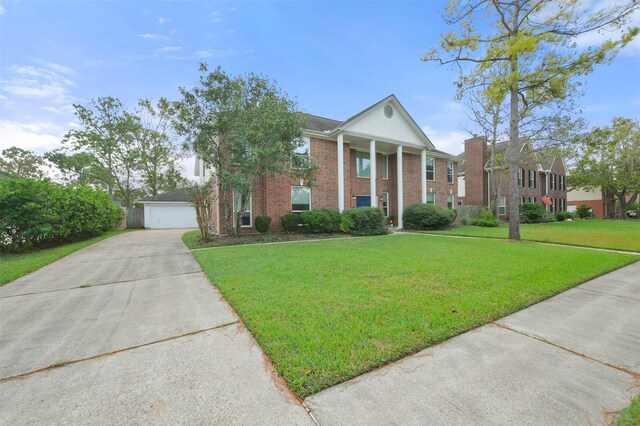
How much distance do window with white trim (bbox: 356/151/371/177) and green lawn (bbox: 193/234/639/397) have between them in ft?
36.1

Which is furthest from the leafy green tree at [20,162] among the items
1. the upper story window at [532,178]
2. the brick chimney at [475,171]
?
the upper story window at [532,178]

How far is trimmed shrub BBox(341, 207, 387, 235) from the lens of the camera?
13391 millimetres

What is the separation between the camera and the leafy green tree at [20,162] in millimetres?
28906

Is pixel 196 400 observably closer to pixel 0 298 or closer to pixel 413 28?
pixel 0 298

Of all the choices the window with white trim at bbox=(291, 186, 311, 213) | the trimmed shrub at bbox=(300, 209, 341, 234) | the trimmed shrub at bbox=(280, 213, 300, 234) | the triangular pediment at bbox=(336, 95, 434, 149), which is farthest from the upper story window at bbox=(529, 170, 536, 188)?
the trimmed shrub at bbox=(280, 213, 300, 234)

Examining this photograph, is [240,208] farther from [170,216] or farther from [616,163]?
[616,163]

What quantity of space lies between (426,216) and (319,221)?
7.20 m

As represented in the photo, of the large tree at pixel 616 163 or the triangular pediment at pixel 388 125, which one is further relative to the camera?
the large tree at pixel 616 163

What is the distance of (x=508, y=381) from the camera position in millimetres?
2043

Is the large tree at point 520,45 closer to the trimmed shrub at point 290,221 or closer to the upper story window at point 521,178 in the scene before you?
the trimmed shrub at point 290,221

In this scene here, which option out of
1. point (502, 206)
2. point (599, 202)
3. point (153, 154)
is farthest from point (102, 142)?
point (599, 202)

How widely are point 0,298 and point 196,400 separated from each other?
494 cm

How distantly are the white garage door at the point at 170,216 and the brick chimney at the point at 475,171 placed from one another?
26981 mm

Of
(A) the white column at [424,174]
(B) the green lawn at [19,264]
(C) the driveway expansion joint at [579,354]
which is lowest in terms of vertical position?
(C) the driveway expansion joint at [579,354]
